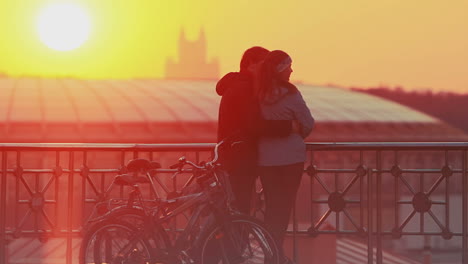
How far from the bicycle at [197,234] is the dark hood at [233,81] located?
0.45 m

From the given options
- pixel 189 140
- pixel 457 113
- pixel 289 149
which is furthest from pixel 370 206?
pixel 457 113

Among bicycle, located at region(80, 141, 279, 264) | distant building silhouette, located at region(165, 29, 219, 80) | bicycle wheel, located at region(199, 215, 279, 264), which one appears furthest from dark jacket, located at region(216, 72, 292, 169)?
distant building silhouette, located at region(165, 29, 219, 80)

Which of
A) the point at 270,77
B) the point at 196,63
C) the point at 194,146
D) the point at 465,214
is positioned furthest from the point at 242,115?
the point at 196,63

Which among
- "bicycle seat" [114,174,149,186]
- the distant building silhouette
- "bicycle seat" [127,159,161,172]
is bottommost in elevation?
"bicycle seat" [114,174,149,186]

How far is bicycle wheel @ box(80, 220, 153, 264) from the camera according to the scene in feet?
27.1

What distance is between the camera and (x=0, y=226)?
34.3 ft

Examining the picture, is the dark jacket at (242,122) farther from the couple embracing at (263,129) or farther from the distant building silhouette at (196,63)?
the distant building silhouette at (196,63)

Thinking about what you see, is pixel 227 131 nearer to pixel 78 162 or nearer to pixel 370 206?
pixel 370 206

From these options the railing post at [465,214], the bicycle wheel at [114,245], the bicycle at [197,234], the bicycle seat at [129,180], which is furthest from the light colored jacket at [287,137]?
the railing post at [465,214]

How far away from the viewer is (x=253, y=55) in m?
8.35

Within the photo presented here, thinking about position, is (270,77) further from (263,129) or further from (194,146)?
(194,146)

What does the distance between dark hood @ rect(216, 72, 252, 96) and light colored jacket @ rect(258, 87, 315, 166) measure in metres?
0.22

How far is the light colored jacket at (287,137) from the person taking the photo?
27.7 ft

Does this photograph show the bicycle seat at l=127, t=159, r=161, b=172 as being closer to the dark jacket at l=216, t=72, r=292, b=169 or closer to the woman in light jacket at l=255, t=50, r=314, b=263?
the dark jacket at l=216, t=72, r=292, b=169
